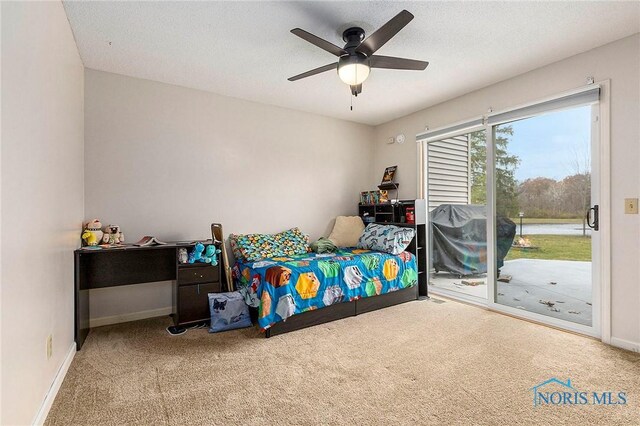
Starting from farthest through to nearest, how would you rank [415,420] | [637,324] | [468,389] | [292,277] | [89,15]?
1. [292,277]
2. [637,324]
3. [89,15]
4. [468,389]
5. [415,420]

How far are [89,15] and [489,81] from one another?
369cm

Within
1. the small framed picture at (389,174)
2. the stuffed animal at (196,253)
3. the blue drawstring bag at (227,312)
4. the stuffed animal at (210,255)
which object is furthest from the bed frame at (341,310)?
the small framed picture at (389,174)

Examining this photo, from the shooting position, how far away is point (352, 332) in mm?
2824

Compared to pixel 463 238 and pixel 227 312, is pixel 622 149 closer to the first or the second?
pixel 463 238

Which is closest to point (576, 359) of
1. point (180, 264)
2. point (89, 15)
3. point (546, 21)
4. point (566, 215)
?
point (566, 215)

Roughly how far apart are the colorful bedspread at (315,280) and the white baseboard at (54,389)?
1343 mm

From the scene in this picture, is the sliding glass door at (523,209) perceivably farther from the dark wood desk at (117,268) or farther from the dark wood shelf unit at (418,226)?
the dark wood desk at (117,268)

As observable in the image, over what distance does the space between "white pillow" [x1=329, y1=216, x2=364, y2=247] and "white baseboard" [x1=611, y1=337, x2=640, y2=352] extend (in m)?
2.75

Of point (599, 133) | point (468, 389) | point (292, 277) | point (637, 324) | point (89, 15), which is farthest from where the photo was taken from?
point (292, 277)

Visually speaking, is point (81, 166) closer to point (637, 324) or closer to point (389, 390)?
point (389, 390)

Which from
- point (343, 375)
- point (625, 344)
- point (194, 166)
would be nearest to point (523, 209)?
point (625, 344)

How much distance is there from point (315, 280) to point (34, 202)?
2.11 meters

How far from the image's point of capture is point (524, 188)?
3254 millimetres

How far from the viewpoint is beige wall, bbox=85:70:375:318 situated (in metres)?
3.06
